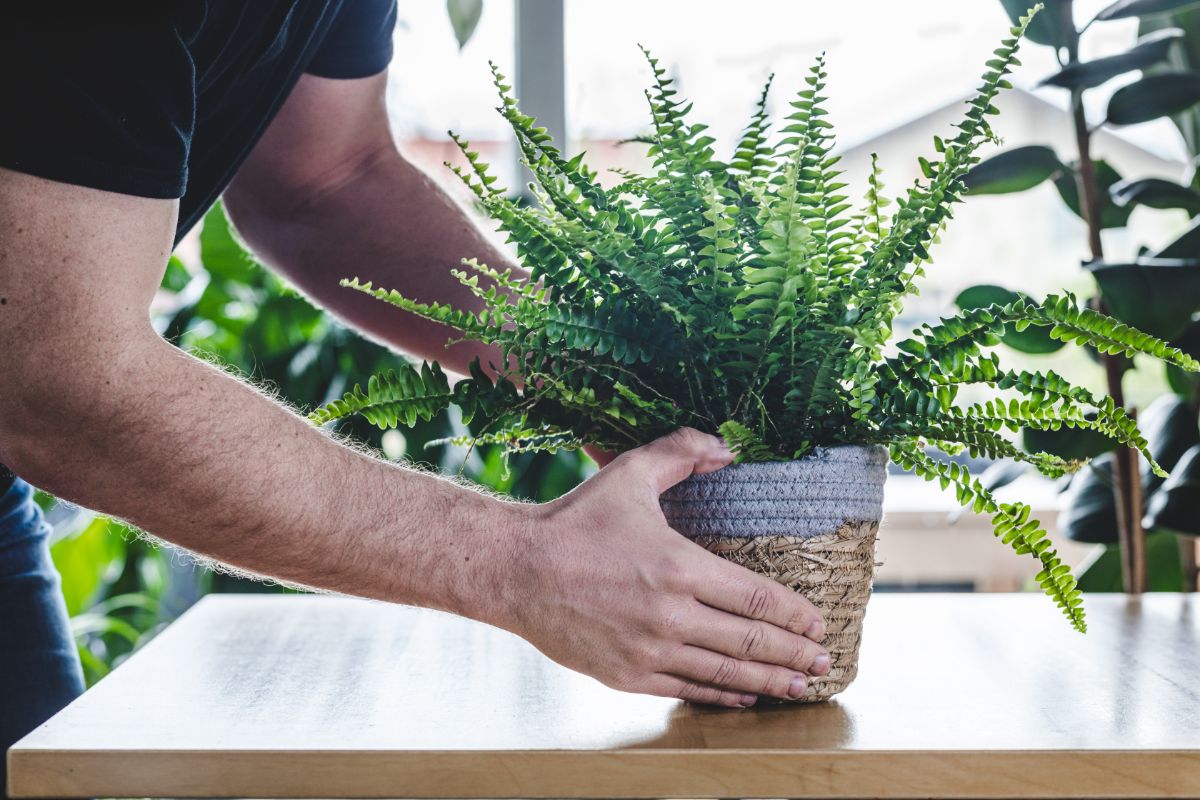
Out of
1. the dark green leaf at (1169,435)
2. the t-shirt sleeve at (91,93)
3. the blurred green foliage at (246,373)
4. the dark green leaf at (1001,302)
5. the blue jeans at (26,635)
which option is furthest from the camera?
the blurred green foliage at (246,373)

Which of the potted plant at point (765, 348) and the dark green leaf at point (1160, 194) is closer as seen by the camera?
the potted plant at point (765, 348)

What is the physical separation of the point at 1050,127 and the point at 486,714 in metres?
2.15

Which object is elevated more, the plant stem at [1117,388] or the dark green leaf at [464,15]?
the dark green leaf at [464,15]

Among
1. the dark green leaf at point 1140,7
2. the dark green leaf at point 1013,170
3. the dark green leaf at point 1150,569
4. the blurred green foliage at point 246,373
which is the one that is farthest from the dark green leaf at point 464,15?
the dark green leaf at point 1150,569

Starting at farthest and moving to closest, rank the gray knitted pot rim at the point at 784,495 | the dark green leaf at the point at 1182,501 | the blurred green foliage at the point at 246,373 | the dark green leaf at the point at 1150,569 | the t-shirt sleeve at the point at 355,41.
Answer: the blurred green foliage at the point at 246,373
the dark green leaf at the point at 1150,569
the dark green leaf at the point at 1182,501
the t-shirt sleeve at the point at 355,41
the gray knitted pot rim at the point at 784,495

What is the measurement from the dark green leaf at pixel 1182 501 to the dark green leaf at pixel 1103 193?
343 mm

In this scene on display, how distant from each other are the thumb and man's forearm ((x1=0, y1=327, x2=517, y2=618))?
91mm

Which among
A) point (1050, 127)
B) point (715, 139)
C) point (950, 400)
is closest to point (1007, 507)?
point (950, 400)

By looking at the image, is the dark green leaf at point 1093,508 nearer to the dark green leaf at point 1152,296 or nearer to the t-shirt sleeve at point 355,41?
the dark green leaf at point 1152,296

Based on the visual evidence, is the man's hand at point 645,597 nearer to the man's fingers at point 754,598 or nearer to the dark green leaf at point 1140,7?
the man's fingers at point 754,598

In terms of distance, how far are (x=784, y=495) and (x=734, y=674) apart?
119 mm

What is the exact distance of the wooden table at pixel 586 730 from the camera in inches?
24.5

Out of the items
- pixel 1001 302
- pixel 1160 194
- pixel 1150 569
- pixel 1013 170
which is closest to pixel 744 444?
pixel 1001 302

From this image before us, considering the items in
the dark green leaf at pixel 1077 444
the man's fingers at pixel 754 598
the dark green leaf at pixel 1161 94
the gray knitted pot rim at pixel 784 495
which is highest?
the dark green leaf at pixel 1161 94
